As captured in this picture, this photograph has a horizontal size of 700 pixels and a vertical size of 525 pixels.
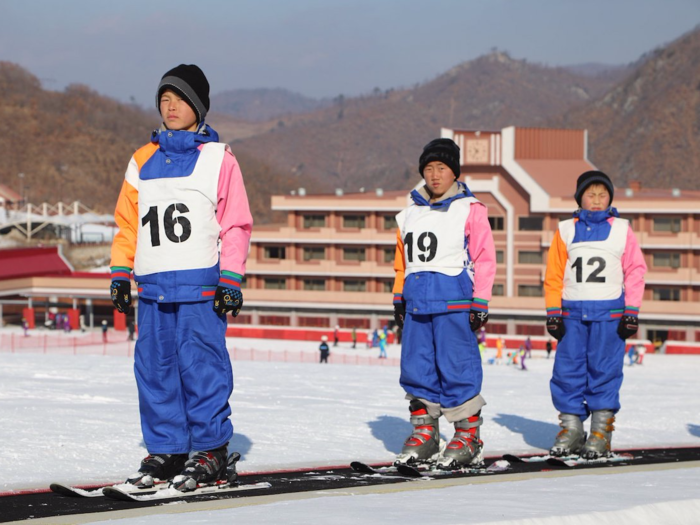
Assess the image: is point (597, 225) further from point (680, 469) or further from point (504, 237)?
point (504, 237)

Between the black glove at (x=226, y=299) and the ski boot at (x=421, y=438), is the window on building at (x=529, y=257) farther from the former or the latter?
the black glove at (x=226, y=299)

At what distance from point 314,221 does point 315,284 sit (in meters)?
4.02

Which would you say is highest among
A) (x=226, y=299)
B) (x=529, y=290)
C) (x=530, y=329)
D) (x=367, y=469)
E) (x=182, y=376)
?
(x=529, y=290)

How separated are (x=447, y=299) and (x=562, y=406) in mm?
2229

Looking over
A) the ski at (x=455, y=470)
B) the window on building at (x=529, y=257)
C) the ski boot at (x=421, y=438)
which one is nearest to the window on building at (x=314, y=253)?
the window on building at (x=529, y=257)

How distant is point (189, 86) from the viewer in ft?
27.1

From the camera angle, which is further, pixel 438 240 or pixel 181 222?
pixel 438 240

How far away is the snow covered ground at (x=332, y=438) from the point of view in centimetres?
637

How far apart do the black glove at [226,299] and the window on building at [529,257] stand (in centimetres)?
5957

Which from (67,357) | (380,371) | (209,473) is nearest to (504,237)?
(380,371)

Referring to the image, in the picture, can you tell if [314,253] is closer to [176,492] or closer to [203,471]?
[203,471]

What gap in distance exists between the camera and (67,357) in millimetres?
22594

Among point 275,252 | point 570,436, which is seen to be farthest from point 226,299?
point 275,252

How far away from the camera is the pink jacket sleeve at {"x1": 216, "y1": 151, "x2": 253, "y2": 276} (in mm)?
7984
